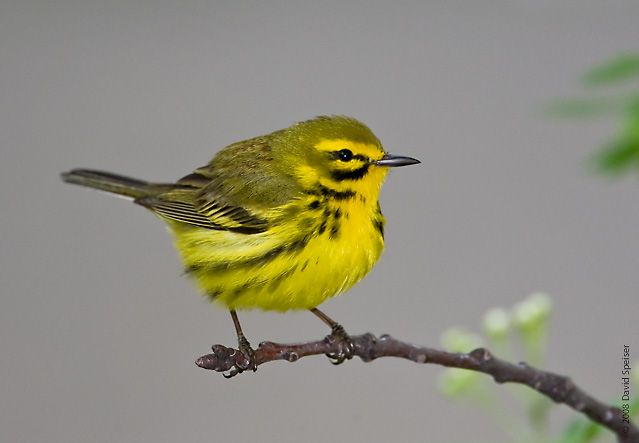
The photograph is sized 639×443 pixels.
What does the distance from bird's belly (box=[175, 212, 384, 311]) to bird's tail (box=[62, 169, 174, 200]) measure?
0.41 metres

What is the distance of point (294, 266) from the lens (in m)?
1.22

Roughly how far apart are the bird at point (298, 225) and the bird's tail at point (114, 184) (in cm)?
26

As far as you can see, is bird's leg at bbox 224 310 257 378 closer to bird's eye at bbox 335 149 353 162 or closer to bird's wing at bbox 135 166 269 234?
bird's wing at bbox 135 166 269 234

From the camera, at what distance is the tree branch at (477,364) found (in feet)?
2.32

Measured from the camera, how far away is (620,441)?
696 millimetres

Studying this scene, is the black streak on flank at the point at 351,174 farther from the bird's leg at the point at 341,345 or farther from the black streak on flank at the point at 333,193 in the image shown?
the bird's leg at the point at 341,345

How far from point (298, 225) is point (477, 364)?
529mm

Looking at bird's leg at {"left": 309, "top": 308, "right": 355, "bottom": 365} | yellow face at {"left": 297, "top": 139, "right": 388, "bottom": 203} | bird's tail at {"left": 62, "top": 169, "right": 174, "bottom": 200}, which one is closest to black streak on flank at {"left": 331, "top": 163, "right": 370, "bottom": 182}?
yellow face at {"left": 297, "top": 139, "right": 388, "bottom": 203}

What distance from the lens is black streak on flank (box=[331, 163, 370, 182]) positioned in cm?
121

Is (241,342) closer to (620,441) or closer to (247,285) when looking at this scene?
(247,285)

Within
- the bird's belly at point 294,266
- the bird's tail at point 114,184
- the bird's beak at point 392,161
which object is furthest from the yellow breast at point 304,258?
the bird's tail at point 114,184

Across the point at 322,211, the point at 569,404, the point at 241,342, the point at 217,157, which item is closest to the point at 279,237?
the point at 322,211

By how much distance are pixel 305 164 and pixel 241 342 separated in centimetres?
35

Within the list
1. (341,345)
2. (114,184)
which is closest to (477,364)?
(341,345)
